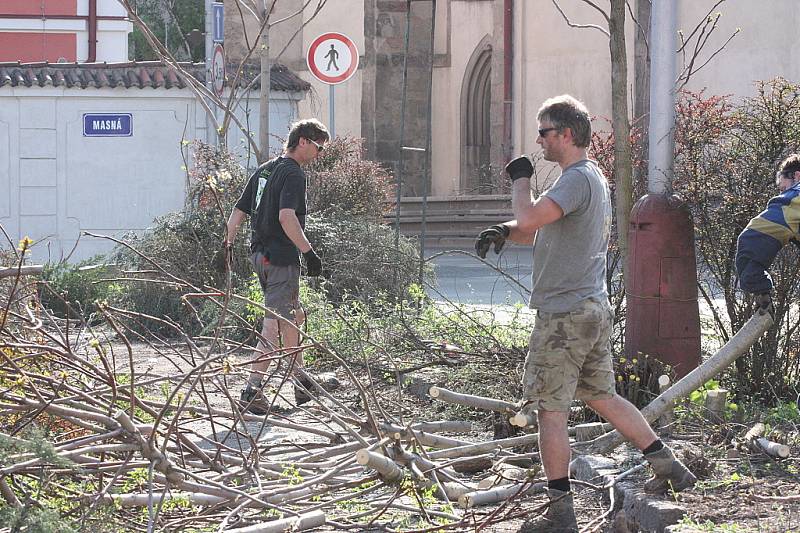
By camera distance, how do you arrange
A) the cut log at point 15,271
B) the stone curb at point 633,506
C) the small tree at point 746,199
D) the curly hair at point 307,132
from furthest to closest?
the curly hair at point 307,132, the small tree at point 746,199, the stone curb at point 633,506, the cut log at point 15,271

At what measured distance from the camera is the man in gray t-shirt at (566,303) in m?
5.28

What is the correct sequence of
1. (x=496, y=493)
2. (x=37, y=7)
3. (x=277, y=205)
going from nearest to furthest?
1. (x=496, y=493)
2. (x=277, y=205)
3. (x=37, y=7)

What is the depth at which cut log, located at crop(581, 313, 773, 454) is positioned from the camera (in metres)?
6.25

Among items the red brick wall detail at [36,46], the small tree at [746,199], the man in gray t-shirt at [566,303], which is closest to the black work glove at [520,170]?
the man in gray t-shirt at [566,303]

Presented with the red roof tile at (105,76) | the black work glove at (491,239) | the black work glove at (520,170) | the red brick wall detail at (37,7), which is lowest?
the black work glove at (491,239)

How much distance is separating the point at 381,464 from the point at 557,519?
2.46 ft

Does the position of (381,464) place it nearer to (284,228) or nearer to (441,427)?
(441,427)

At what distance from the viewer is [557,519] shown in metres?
5.21

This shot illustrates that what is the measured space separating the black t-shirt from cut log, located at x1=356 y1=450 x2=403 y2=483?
3088mm

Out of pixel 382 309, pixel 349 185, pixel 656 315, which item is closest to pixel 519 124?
pixel 349 185

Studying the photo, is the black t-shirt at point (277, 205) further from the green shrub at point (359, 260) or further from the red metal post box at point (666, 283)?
the green shrub at point (359, 260)

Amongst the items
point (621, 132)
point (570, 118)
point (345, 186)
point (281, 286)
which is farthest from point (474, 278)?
point (570, 118)

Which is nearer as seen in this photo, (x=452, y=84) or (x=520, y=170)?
(x=520, y=170)

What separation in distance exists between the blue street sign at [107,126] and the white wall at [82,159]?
0.08 m
